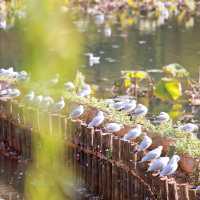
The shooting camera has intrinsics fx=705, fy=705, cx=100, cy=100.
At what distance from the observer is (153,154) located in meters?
7.07

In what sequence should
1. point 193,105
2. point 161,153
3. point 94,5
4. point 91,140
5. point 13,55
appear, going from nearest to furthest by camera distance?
point 161,153
point 91,140
point 193,105
point 13,55
point 94,5

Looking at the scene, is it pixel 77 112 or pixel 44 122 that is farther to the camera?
pixel 44 122

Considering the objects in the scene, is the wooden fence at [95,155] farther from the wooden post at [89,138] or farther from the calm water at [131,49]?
the calm water at [131,49]

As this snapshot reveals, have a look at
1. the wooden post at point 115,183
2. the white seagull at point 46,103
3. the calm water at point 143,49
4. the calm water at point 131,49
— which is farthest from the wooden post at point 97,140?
the calm water at point 143,49

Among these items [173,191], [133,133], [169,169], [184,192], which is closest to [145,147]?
[133,133]

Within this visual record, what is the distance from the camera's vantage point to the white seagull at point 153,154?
23.2 feet

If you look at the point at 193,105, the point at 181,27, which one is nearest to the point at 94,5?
the point at 181,27

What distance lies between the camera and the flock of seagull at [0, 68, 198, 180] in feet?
22.7

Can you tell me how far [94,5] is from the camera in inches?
1133

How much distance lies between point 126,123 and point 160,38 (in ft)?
42.7

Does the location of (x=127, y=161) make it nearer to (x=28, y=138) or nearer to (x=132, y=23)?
(x=28, y=138)

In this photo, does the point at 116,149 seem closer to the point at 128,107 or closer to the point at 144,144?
the point at 144,144

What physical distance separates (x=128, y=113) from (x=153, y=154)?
197cm

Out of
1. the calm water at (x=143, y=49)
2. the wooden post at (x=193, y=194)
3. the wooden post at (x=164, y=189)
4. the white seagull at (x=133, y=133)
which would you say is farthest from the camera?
the calm water at (x=143, y=49)
